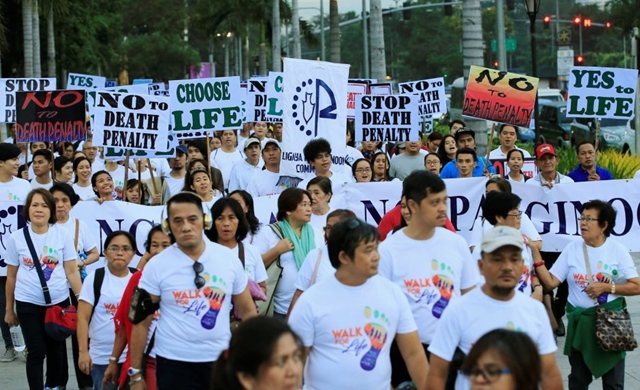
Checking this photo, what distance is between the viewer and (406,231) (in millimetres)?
6426

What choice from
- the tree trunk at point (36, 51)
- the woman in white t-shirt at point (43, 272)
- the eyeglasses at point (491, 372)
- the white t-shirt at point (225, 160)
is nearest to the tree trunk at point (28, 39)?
the tree trunk at point (36, 51)

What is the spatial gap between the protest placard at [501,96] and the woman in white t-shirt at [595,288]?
5215 millimetres

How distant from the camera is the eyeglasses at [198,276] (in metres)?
6.38

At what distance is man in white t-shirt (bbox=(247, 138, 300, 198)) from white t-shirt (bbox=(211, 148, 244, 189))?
2.80 m

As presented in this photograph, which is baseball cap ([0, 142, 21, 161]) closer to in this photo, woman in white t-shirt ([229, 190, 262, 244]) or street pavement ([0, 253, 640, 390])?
street pavement ([0, 253, 640, 390])

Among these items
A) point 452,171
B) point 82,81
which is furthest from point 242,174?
point 82,81

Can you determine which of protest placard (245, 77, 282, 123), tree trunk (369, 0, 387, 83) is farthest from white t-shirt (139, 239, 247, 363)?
tree trunk (369, 0, 387, 83)

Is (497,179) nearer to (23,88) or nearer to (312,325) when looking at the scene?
(312,325)

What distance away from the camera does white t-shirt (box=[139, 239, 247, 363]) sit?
21.0ft

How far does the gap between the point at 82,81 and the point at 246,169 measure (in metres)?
12.4

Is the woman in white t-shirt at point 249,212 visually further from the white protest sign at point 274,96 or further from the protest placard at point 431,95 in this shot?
the protest placard at point 431,95

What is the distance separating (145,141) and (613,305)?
240 inches

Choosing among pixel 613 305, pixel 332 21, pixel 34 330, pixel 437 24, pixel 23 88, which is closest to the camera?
pixel 613 305

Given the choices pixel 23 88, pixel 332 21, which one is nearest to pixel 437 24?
pixel 332 21
